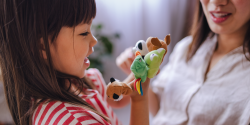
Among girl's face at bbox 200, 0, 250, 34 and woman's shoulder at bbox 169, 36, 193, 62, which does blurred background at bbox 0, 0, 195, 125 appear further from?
girl's face at bbox 200, 0, 250, 34

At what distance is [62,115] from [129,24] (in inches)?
56.7

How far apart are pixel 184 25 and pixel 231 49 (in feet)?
4.25

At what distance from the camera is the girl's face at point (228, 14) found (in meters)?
0.63

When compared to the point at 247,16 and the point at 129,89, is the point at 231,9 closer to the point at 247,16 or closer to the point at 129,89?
the point at 247,16

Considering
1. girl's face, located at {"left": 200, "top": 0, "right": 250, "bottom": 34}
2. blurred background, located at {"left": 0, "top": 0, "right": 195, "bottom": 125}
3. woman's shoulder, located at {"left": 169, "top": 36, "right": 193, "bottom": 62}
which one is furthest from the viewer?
blurred background, located at {"left": 0, "top": 0, "right": 195, "bottom": 125}

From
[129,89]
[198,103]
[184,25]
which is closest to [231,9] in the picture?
[198,103]

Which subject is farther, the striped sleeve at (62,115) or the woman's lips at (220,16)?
the woman's lips at (220,16)

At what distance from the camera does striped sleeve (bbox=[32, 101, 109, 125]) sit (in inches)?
19.1

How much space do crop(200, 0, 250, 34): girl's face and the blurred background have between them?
40.8 inches

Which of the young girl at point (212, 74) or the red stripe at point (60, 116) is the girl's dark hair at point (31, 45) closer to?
the red stripe at point (60, 116)

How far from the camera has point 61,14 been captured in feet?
1.56

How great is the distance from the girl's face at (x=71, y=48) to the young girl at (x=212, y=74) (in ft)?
0.86

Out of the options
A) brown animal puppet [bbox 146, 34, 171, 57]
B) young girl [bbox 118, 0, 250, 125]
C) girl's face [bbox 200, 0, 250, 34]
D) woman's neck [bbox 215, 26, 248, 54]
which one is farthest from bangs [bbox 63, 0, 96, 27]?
woman's neck [bbox 215, 26, 248, 54]

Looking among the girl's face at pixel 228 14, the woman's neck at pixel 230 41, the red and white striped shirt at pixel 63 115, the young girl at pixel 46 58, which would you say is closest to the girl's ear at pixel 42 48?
the young girl at pixel 46 58
